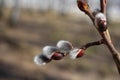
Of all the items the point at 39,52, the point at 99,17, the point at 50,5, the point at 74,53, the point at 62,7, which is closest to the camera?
the point at 99,17

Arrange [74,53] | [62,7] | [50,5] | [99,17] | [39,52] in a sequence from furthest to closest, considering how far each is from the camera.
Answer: [50,5]
[62,7]
[39,52]
[74,53]
[99,17]

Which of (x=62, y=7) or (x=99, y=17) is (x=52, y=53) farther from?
(x=62, y=7)

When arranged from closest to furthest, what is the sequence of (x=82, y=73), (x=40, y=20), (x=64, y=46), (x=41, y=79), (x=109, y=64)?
(x=64, y=46), (x=41, y=79), (x=82, y=73), (x=109, y=64), (x=40, y=20)

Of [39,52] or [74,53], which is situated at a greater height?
[39,52]

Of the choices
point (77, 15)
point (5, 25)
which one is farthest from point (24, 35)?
point (77, 15)

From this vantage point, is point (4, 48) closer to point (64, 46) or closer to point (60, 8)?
point (64, 46)

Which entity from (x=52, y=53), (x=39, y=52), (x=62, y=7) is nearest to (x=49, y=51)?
(x=52, y=53)

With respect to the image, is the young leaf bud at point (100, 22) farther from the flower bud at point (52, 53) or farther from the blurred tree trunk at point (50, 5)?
the blurred tree trunk at point (50, 5)

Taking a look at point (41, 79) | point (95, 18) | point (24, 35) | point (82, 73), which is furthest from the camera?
point (24, 35)

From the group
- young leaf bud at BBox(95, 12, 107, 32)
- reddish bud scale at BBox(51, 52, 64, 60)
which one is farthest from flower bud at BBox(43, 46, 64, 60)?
young leaf bud at BBox(95, 12, 107, 32)

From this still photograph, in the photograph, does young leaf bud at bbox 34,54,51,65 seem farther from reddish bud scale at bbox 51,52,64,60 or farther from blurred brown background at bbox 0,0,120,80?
blurred brown background at bbox 0,0,120,80
